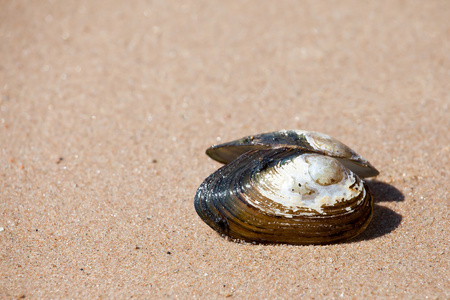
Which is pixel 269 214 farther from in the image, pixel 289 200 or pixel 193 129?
pixel 193 129

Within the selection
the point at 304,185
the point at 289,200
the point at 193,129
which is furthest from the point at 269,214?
the point at 193,129

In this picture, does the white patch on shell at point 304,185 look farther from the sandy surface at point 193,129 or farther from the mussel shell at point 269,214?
the sandy surface at point 193,129

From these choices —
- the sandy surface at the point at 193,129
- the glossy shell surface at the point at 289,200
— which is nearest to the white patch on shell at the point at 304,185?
the glossy shell surface at the point at 289,200

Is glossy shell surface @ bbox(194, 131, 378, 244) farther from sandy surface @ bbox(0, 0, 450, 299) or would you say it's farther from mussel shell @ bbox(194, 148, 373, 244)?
sandy surface @ bbox(0, 0, 450, 299)

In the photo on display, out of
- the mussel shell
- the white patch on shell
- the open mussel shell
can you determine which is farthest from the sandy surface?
the open mussel shell

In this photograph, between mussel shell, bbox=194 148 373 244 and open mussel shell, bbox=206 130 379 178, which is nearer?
mussel shell, bbox=194 148 373 244
